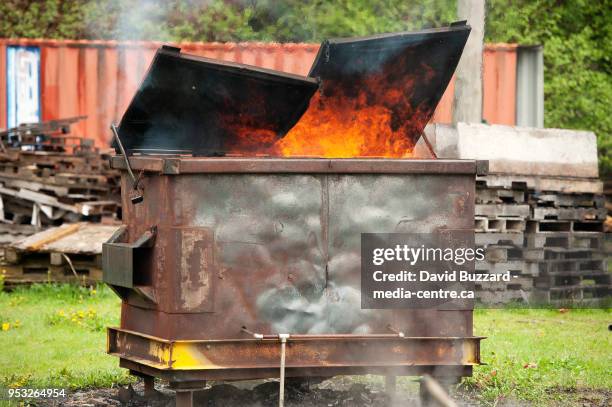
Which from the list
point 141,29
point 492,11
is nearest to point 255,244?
point 141,29

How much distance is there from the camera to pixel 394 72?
7.21 meters

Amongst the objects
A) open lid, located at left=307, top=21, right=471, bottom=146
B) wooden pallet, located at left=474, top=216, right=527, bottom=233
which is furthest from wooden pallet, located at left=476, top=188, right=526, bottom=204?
open lid, located at left=307, top=21, right=471, bottom=146

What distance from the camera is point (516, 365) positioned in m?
8.57

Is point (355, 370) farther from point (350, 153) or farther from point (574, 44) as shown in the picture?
point (574, 44)

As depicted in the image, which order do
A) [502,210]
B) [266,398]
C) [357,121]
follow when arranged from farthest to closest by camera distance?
1. [502,210]
2. [357,121]
3. [266,398]

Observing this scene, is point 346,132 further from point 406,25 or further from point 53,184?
point 406,25

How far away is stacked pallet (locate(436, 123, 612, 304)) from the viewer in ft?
40.0

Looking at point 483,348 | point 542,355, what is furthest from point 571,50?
point 542,355

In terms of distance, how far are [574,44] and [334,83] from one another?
49.9ft

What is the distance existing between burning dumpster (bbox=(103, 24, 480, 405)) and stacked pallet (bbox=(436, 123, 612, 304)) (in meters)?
5.55

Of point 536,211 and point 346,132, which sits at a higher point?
point 346,132

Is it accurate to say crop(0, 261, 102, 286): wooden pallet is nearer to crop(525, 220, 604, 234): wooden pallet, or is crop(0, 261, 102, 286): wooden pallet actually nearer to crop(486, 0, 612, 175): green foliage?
crop(525, 220, 604, 234): wooden pallet

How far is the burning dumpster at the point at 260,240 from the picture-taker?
20.5 ft

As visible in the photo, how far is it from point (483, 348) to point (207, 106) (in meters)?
4.12
